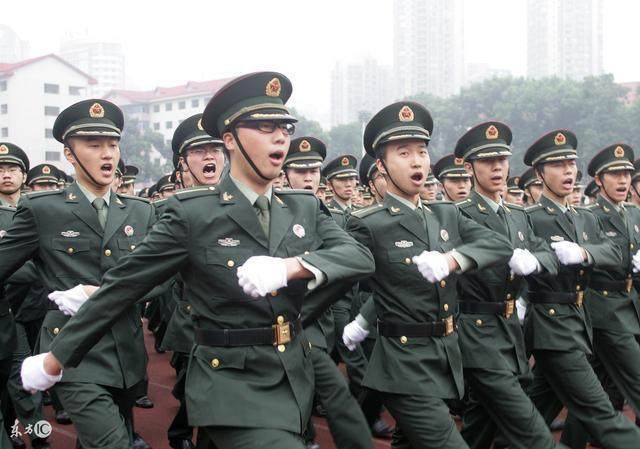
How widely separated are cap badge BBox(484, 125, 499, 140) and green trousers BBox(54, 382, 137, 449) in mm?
3057

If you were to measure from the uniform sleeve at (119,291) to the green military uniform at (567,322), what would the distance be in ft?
9.58

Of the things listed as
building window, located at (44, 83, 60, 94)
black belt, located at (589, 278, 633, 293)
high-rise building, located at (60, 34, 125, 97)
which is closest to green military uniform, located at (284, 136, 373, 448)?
black belt, located at (589, 278, 633, 293)

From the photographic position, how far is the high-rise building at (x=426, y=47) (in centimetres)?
12419

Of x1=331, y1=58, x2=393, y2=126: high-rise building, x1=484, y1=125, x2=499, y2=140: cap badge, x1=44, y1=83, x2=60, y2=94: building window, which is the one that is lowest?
x1=484, y1=125, x2=499, y2=140: cap badge

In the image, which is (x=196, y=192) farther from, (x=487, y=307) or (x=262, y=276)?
(x=487, y=307)

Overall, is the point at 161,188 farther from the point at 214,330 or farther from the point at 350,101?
the point at 350,101

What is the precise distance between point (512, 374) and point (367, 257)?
175cm

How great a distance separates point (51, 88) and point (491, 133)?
225 feet

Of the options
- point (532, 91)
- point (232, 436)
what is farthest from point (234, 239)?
point (532, 91)

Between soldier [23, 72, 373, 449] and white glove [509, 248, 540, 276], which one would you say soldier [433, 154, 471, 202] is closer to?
white glove [509, 248, 540, 276]

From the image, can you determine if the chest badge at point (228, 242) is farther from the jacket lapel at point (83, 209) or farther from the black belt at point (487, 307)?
the black belt at point (487, 307)

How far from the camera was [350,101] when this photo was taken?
13400 centimetres

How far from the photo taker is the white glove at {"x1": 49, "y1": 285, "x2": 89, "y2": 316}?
4.16 metres

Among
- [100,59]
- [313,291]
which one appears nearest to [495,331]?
[313,291]
